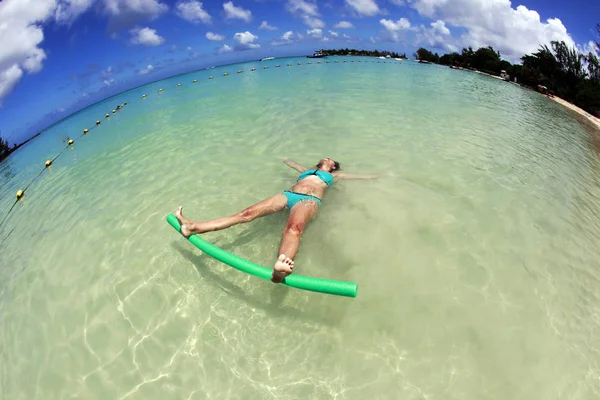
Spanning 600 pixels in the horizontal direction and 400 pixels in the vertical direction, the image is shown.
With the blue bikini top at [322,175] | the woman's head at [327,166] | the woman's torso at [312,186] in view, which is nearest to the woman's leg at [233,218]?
the woman's torso at [312,186]

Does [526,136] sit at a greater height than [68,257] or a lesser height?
lesser

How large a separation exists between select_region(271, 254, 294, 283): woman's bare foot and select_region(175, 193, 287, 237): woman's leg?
4.79ft

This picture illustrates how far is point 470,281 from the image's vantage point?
4484 mm

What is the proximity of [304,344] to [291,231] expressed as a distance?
159 cm

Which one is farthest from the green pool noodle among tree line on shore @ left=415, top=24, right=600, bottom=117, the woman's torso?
tree line on shore @ left=415, top=24, right=600, bottom=117

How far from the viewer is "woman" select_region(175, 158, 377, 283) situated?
4.14m

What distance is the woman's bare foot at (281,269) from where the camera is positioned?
144 inches

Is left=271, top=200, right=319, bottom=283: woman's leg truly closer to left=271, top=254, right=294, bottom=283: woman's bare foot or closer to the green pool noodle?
left=271, top=254, right=294, bottom=283: woman's bare foot

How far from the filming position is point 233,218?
4.95 meters

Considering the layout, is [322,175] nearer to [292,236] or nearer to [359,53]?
[292,236]

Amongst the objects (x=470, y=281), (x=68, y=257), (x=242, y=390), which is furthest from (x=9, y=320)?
(x=470, y=281)

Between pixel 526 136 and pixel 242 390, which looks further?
pixel 526 136

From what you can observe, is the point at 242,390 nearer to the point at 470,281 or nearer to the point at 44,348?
the point at 44,348

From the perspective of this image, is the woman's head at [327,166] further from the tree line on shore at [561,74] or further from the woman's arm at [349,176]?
the tree line on shore at [561,74]
